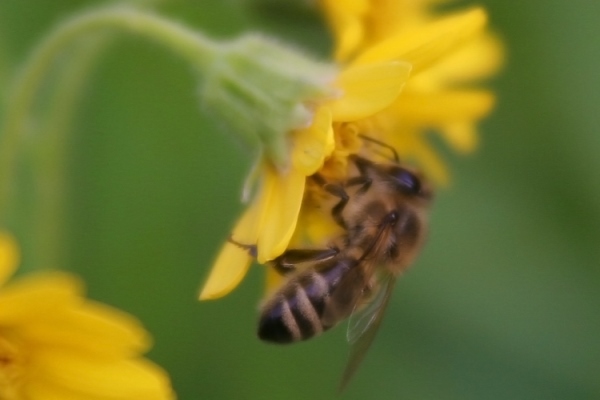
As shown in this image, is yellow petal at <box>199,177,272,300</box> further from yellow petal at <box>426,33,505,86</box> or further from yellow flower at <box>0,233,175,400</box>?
yellow petal at <box>426,33,505,86</box>

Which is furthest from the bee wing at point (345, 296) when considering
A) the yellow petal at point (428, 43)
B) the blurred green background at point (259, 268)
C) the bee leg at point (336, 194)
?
the blurred green background at point (259, 268)

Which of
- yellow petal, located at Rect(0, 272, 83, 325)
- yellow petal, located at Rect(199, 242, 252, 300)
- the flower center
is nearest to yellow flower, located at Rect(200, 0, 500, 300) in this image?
yellow petal, located at Rect(199, 242, 252, 300)

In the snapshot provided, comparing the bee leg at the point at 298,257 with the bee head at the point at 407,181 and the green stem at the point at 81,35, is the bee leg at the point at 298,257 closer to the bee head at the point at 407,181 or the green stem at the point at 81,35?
the bee head at the point at 407,181

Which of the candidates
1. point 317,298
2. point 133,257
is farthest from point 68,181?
point 317,298

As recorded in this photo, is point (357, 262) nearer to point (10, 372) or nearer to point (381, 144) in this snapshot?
point (381, 144)

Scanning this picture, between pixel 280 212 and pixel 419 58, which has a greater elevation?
pixel 419 58

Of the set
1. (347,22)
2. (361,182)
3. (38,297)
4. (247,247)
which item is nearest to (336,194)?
(361,182)
